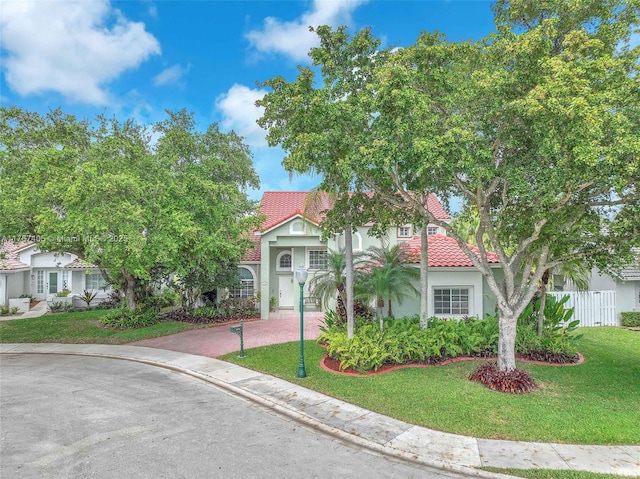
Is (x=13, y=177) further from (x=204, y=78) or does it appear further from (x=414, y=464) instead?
(x=414, y=464)

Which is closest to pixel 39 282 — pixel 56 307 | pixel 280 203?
pixel 56 307

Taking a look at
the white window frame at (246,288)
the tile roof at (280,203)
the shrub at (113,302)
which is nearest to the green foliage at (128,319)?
the white window frame at (246,288)

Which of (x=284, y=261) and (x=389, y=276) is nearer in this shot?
(x=389, y=276)

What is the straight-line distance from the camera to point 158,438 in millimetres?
7328

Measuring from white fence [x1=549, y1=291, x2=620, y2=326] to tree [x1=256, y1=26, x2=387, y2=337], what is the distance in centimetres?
1529

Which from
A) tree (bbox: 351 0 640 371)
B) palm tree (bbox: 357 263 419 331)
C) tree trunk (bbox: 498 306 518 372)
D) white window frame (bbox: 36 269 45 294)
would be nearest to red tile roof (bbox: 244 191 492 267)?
palm tree (bbox: 357 263 419 331)

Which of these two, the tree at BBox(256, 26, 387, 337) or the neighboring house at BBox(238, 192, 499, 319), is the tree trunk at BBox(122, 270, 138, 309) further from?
the tree at BBox(256, 26, 387, 337)

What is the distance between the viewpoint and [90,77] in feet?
50.7

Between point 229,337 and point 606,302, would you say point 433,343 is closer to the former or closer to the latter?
point 229,337

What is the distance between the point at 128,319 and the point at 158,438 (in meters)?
12.9

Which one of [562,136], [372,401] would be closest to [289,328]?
[372,401]

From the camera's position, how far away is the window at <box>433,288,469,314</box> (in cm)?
1688

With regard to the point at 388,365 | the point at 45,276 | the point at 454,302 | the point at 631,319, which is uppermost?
the point at 45,276

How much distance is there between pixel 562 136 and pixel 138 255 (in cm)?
1341
